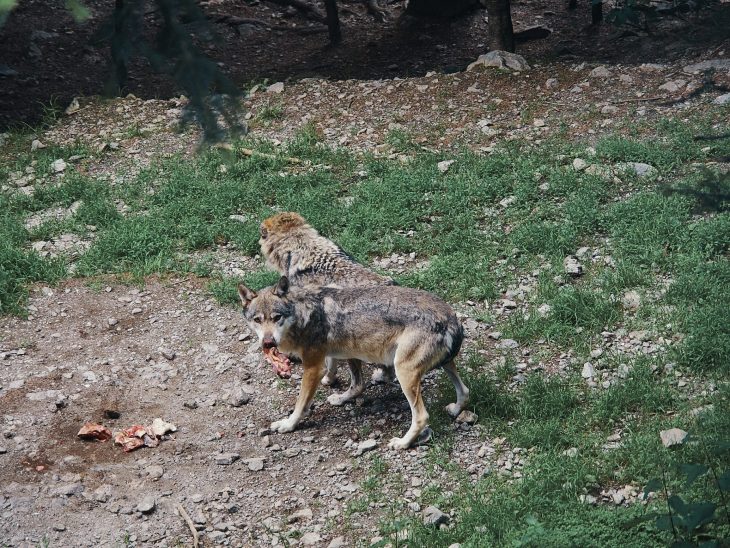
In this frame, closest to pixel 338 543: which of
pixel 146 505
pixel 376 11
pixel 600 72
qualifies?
pixel 146 505

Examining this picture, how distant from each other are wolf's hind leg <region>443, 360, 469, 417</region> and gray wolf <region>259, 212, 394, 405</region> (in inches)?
32.0

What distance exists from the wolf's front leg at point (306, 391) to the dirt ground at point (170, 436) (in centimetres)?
10

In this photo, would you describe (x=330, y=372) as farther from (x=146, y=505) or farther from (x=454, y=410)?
(x=146, y=505)

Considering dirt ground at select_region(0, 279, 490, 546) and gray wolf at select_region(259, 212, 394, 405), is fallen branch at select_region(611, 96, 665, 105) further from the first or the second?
dirt ground at select_region(0, 279, 490, 546)

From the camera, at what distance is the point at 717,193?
15.9ft

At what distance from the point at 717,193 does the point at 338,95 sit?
854 centimetres

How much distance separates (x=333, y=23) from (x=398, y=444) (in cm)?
1078

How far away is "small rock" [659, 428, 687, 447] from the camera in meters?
6.11

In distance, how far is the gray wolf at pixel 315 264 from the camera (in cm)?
735

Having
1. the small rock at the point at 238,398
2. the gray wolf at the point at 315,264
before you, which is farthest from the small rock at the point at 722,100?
the small rock at the point at 238,398

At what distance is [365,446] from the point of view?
6.71 meters

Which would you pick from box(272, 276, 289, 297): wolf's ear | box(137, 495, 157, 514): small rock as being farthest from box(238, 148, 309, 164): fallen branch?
box(137, 495, 157, 514): small rock

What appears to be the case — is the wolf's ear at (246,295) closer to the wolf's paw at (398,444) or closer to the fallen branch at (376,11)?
the wolf's paw at (398,444)


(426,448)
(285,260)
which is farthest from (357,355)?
(285,260)
